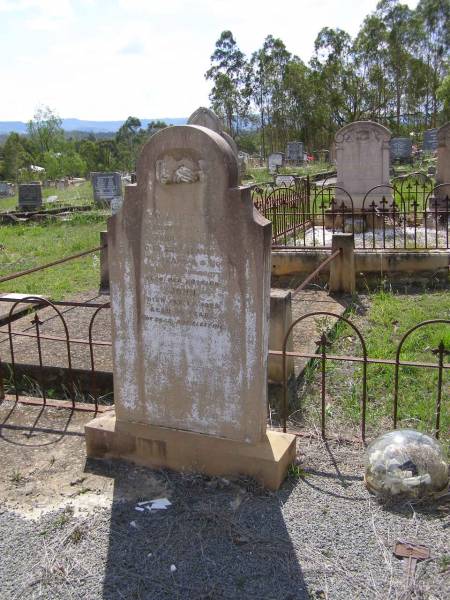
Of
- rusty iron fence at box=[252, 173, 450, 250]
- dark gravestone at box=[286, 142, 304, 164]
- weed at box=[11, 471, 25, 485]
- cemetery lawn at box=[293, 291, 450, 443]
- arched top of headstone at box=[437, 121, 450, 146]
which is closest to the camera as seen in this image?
weed at box=[11, 471, 25, 485]

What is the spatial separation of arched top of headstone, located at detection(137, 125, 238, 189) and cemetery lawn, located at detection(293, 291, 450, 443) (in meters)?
2.04

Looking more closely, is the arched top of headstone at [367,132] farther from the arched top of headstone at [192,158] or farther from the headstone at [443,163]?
the arched top of headstone at [192,158]

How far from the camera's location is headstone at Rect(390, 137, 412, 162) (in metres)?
29.3

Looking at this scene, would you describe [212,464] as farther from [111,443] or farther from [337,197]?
[337,197]

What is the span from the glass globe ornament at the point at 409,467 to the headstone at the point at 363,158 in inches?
369

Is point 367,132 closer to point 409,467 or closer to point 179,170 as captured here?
point 179,170

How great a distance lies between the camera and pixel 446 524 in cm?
299

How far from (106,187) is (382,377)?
15372mm

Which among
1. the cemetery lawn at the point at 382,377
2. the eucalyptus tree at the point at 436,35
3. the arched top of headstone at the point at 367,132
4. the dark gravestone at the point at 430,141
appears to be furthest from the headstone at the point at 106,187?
the eucalyptus tree at the point at 436,35

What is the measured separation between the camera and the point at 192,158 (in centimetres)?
314

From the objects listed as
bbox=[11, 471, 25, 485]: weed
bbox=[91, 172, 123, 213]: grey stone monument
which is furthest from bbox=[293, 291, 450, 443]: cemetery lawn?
bbox=[91, 172, 123, 213]: grey stone monument

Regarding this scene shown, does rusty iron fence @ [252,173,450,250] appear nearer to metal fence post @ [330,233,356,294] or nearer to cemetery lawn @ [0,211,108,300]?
metal fence post @ [330,233,356,294]

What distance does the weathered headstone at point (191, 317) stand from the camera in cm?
316

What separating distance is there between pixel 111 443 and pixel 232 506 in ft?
2.97
